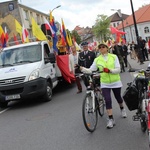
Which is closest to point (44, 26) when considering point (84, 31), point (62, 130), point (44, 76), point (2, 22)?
point (44, 76)

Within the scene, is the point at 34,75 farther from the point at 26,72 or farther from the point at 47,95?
the point at 47,95

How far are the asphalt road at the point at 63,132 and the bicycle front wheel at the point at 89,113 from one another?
0.14 m

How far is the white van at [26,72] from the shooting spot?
9.15 metres

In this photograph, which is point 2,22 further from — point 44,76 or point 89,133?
point 89,133

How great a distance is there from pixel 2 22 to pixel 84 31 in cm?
15067

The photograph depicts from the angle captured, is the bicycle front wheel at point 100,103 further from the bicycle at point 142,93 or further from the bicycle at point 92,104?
the bicycle at point 142,93

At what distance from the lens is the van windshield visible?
10.1 meters

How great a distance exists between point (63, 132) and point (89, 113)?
2.41ft

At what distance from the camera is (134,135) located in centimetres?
525

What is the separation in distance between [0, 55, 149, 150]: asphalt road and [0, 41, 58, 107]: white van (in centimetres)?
76

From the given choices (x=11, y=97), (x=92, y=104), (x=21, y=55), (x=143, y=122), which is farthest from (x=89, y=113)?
(x=21, y=55)

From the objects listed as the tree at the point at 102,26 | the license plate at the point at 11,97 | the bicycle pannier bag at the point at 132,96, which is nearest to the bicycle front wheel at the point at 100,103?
the bicycle pannier bag at the point at 132,96

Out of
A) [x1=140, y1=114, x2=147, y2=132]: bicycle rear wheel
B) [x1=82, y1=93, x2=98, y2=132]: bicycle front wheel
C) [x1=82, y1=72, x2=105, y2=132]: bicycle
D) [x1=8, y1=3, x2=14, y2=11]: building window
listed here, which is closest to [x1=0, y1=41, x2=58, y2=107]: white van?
[x1=82, y1=72, x2=105, y2=132]: bicycle

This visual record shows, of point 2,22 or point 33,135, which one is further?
point 2,22
